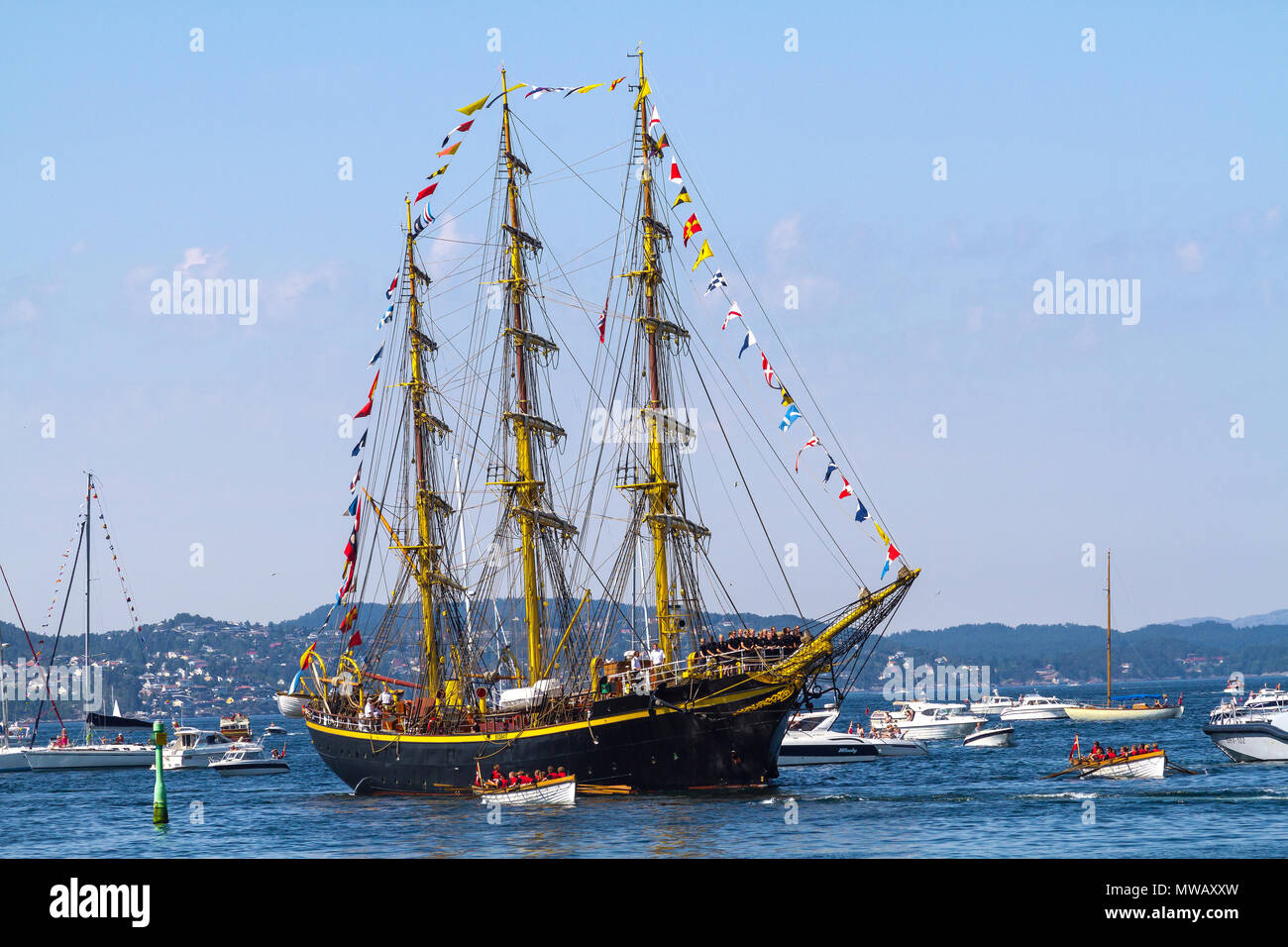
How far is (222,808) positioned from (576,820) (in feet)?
105

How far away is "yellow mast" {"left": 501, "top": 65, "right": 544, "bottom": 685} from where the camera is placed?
80125 mm

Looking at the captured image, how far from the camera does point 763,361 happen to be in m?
63.2

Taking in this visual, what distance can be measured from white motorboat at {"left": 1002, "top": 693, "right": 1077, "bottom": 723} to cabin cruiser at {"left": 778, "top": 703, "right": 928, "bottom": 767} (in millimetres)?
64883

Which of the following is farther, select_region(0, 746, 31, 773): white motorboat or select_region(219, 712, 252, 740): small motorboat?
select_region(219, 712, 252, 740): small motorboat

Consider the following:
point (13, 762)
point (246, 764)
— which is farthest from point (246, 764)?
point (13, 762)

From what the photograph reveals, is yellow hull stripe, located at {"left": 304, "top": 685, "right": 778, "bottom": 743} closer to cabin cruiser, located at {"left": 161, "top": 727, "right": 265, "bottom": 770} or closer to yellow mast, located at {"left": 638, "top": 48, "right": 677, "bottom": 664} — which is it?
yellow mast, located at {"left": 638, "top": 48, "right": 677, "bottom": 664}

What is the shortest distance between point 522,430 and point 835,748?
45.2 meters

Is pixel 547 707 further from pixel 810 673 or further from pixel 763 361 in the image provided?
pixel 763 361

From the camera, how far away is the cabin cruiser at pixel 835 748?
10956 centimetres

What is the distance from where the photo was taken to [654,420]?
7406 cm

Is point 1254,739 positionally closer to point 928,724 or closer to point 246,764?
point 928,724

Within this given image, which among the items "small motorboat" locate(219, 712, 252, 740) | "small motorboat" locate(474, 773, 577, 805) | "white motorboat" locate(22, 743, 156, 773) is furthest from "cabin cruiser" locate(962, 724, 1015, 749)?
"white motorboat" locate(22, 743, 156, 773)

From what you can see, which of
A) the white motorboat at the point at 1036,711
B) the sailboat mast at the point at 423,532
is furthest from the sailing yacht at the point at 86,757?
the white motorboat at the point at 1036,711
